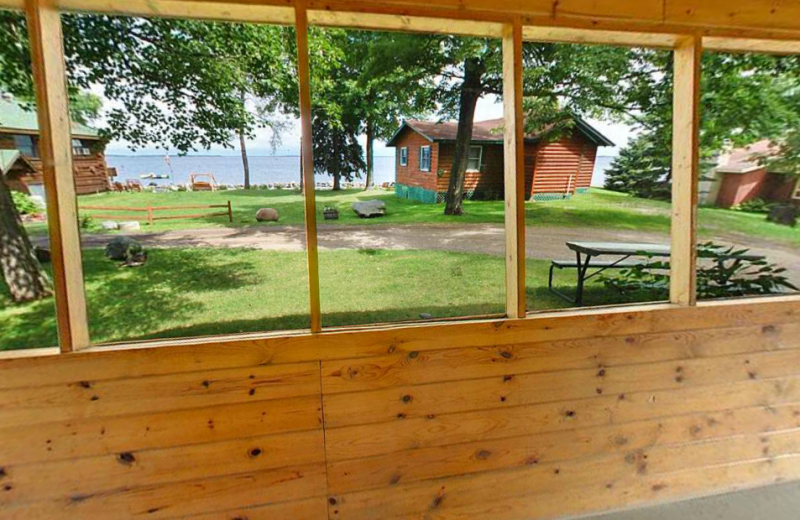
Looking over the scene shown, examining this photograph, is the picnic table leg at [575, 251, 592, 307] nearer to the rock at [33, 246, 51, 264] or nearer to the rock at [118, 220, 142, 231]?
the rock at [118, 220, 142, 231]

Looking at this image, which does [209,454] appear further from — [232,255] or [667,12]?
[667,12]

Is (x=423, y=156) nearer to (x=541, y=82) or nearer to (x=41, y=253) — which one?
(x=541, y=82)

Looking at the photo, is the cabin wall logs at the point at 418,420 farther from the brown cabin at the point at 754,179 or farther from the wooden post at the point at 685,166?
the brown cabin at the point at 754,179

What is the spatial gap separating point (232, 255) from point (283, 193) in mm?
720

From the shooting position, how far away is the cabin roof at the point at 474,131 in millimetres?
2951

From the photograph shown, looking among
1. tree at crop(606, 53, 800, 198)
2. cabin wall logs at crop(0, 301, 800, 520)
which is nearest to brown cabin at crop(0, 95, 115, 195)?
cabin wall logs at crop(0, 301, 800, 520)

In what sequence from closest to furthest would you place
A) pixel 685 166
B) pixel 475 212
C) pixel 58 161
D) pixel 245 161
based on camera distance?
pixel 58 161 < pixel 685 166 < pixel 245 161 < pixel 475 212

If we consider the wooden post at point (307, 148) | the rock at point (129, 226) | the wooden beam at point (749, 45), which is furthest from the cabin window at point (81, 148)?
the wooden beam at point (749, 45)

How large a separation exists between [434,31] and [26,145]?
75.3 inches

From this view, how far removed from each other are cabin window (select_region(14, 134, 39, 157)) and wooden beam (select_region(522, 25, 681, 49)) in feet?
6.76

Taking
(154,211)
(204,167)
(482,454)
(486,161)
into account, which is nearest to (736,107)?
(486,161)

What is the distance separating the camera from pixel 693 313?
1.37 metres

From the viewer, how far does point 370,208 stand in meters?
3.09

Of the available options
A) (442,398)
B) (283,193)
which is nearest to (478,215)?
(283,193)
